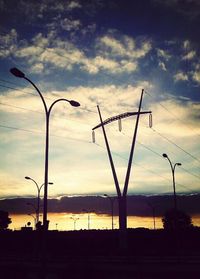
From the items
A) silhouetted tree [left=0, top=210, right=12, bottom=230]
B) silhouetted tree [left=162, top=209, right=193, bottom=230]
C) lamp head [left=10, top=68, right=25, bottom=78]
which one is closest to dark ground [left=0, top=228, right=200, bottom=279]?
lamp head [left=10, top=68, right=25, bottom=78]

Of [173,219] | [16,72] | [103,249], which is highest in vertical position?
[16,72]

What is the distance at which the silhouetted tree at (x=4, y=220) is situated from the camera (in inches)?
6427

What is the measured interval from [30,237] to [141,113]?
145 feet

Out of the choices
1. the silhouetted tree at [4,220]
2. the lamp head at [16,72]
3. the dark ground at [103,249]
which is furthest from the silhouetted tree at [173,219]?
the lamp head at [16,72]

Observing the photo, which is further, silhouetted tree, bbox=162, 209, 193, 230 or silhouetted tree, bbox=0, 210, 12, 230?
silhouetted tree, bbox=0, 210, 12, 230

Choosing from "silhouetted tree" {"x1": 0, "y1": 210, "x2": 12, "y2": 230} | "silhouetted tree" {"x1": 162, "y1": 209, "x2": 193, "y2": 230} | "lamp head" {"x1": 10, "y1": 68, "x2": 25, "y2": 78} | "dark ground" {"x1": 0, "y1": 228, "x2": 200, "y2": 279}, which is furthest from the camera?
"silhouetted tree" {"x1": 0, "y1": 210, "x2": 12, "y2": 230}

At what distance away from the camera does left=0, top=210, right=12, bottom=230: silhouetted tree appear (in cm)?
16325

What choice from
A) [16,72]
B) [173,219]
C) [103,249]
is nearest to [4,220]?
[173,219]

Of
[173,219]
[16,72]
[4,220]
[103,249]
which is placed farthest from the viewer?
[4,220]

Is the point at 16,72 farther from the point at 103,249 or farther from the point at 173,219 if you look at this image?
the point at 173,219

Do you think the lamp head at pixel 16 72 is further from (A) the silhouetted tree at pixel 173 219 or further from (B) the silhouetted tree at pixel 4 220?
(B) the silhouetted tree at pixel 4 220

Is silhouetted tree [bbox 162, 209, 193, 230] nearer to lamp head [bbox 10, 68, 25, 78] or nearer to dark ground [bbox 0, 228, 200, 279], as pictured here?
dark ground [bbox 0, 228, 200, 279]

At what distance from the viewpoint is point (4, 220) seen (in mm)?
164625

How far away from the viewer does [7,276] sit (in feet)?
70.9
